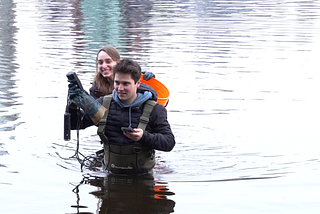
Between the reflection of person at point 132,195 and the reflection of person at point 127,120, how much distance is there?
0.15 m

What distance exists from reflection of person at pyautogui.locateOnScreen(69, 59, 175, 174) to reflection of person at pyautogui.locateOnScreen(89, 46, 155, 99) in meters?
0.77

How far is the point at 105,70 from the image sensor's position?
6164 millimetres

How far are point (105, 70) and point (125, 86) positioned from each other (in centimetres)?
108

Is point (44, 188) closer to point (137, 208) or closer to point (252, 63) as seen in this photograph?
point (137, 208)

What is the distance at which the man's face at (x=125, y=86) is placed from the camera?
5.11m

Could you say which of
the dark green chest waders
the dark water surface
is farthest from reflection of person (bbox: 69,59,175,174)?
the dark water surface

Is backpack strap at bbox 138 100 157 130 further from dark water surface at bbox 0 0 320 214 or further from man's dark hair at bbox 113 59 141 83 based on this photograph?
dark water surface at bbox 0 0 320 214

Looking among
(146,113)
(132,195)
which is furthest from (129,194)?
(146,113)

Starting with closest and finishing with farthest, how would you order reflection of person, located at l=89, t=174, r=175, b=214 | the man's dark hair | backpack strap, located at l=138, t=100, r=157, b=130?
1. reflection of person, located at l=89, t=174, r=175, b=214
2. the man's dark hair
3. backpack strap, located at l=138, t=100, r=157, b=130

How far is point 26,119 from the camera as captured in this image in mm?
8242

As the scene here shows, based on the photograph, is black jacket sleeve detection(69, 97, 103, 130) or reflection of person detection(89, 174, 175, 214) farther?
black jacket sleeve detection(69, 97, 103, 130)

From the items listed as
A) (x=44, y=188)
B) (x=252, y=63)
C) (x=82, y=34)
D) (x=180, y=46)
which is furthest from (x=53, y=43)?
(x=44, y=188)

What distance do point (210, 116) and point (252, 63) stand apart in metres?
4.85

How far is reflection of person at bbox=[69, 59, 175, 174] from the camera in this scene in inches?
201
